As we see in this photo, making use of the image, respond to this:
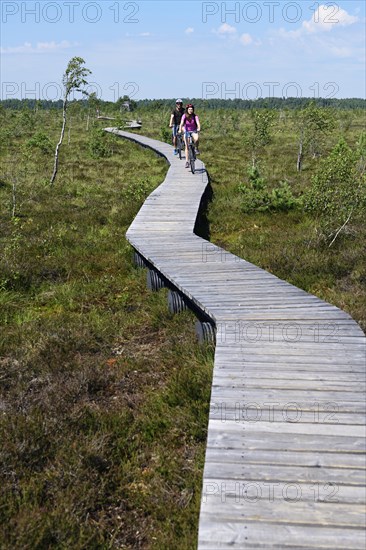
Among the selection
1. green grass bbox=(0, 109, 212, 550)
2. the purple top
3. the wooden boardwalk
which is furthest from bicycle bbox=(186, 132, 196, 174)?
the wooden boardwalk

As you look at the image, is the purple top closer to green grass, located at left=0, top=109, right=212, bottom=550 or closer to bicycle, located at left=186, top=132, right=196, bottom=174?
bicycle, located at left=186, top=132, right=196, bottom=174

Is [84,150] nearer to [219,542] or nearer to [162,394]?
[162,394]

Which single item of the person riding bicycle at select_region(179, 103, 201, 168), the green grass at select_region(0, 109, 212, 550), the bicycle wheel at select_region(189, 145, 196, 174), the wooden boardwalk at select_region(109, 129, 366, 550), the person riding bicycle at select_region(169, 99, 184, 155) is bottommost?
the green grass at select_region(0, 109, 212, 550)

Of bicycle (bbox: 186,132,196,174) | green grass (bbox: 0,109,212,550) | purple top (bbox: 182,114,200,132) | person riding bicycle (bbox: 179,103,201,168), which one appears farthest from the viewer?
bicycle (bbox: 186,132,196,174)

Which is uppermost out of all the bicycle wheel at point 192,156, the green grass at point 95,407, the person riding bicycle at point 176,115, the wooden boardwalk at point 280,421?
the person riding bicycle at point 176,115

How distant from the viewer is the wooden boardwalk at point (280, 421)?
111 inches

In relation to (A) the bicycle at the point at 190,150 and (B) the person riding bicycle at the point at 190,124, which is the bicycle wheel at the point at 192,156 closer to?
(A) the bicycle at the point at 190,150

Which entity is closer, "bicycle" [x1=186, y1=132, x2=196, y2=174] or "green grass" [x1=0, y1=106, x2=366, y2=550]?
"green grass" [x1=0, y1=106, x2=366, y2=550]

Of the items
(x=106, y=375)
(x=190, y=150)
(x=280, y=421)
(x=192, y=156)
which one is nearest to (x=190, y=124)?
(x=190, y=150)

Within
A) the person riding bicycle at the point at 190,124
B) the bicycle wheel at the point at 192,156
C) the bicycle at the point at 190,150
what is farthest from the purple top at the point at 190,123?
the bicycle wheel at the point at 192,156

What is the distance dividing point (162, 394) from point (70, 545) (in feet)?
6.18

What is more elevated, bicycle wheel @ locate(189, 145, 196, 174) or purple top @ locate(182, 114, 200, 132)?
purple top @ locate(182, 114, 200, 132)

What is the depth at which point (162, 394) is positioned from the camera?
493cm

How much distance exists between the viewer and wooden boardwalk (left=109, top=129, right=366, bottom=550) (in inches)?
111
